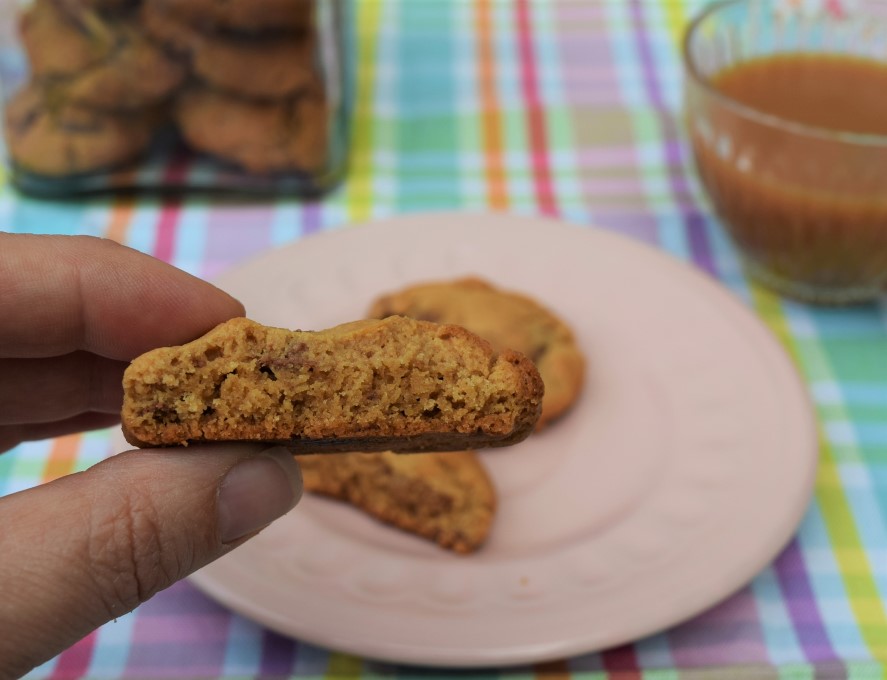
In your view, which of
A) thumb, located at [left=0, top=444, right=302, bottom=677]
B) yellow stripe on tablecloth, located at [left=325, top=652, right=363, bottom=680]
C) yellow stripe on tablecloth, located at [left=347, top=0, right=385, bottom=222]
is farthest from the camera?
yellow stripe on tablecloth, located at [left=347, top=0, right=385, bottom=222]

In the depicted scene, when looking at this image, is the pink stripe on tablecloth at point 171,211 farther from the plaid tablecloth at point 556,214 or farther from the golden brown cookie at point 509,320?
the golden brown cookie at point 509,320

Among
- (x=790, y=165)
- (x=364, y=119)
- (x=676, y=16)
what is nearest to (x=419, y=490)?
(x=790, y=165)

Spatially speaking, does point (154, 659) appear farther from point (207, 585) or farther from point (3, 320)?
point (3, 320)

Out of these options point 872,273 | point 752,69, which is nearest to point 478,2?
point 752,69

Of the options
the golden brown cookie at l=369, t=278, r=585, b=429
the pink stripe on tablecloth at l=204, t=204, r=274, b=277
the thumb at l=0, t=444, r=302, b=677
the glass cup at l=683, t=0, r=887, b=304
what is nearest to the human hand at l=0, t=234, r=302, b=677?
the thumb at l=0, t=444, r=302, b=677

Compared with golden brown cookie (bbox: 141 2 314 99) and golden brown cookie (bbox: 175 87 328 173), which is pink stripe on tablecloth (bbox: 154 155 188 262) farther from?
golden brown cookie (bbox: 141 2 314 99)

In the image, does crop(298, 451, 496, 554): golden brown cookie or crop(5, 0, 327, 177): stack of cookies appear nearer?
crop(298, 451, 496, 554): golden brown cookie
